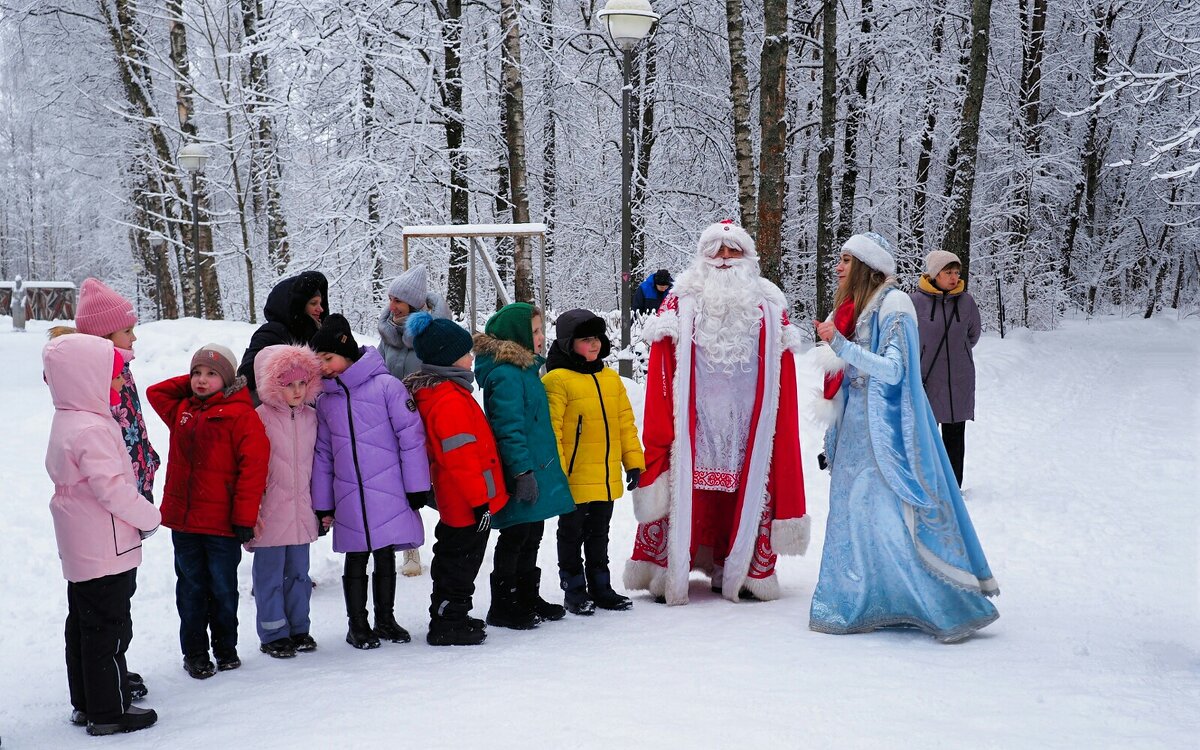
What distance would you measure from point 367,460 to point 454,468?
0.41 metres

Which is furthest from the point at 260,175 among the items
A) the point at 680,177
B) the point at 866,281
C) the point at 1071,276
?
the point at 1071,276

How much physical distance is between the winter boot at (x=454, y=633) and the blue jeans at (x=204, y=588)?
911 mm

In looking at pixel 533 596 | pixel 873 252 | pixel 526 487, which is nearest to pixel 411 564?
pixel 533 596

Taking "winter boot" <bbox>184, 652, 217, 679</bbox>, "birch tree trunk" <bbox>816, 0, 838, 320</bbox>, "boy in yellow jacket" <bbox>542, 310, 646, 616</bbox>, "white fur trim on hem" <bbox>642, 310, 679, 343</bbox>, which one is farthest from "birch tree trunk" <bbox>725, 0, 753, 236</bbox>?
"winter boot" <bbox>184, 652, 217, 679</bbox>

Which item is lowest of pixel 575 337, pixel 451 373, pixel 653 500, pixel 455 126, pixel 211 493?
pixel 653 500

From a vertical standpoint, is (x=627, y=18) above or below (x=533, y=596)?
above

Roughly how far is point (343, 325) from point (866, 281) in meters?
2.61

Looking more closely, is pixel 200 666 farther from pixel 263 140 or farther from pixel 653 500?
pixel 263 140

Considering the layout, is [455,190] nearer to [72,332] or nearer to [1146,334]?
[72,332]

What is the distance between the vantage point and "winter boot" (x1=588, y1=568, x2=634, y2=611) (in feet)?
17.5

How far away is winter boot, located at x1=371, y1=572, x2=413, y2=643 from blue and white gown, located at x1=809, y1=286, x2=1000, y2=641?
6.62 ft

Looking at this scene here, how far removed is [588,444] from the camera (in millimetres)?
5258

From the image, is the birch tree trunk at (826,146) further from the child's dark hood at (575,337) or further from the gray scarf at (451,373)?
the gray scarf at (451,373)

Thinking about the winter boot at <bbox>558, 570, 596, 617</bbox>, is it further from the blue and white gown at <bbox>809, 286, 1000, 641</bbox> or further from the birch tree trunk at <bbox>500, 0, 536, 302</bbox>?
the birch tree trunk at <bbox>500, 0, 536, 302</bbox>
